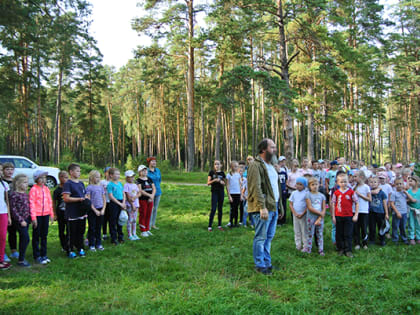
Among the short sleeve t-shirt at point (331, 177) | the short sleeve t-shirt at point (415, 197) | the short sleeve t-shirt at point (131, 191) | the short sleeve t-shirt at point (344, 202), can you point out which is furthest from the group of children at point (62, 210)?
the short sleeve t-shirt at point (415, 197)

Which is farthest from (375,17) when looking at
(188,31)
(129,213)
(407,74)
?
(129,213)

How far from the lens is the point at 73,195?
550 cm

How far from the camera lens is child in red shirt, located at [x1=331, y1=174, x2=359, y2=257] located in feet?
18.3

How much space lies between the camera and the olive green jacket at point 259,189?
14.8ft

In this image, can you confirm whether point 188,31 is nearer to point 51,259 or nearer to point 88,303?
point 51,259

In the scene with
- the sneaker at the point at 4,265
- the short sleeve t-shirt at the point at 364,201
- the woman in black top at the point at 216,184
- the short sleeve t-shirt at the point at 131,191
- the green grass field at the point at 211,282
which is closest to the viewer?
the green grass field at the point at 211,282

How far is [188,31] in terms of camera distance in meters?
21.2

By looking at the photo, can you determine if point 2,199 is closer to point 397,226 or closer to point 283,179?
point 283,179

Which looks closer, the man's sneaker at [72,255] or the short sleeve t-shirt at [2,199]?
the short sleeve t-shirt at [2,199]

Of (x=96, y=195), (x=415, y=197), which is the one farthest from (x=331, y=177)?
(x=96, y=195)

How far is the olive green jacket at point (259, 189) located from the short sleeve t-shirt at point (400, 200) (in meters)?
3.73

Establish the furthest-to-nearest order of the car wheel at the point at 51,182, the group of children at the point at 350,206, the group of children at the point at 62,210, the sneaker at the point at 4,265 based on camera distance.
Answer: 1. the car wheel at the point at 51,182
2. the group of children at the point at 350,206
3. the group of children at the point at 62,210
4. the sneaker at the point at 4,265

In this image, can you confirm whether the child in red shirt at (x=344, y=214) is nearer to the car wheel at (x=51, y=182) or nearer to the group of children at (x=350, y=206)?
the group of children at (x=350, y=206)

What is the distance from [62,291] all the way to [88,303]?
63 cm
